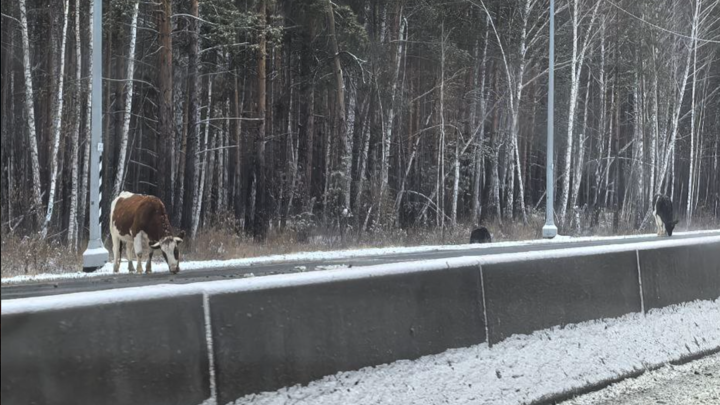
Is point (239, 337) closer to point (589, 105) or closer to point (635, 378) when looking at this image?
point (635, 378)

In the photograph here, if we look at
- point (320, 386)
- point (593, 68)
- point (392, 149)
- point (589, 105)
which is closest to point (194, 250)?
point (320, 386)

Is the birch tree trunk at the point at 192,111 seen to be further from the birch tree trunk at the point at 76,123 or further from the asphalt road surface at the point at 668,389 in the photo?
the asphalt road surface at the point at 668,389

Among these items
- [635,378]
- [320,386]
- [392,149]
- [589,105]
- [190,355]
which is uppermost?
[589,105]

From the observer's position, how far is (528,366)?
17.4 ft

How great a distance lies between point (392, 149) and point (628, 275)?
1140 inches

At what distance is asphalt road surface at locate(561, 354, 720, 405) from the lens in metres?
5.52

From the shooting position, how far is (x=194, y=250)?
18.2 m

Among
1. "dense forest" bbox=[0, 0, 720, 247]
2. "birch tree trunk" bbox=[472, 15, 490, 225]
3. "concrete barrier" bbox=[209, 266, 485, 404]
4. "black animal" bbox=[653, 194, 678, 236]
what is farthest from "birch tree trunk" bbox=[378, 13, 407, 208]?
"concrete barrier" bbox=[209, 266, 485, 404]

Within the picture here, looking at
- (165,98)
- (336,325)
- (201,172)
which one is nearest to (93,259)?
(165,98)

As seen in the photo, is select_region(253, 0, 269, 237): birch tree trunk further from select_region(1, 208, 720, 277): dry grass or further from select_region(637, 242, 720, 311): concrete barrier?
select_region(637, 242, 720, 311): concrete barrier

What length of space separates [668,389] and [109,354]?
456cm

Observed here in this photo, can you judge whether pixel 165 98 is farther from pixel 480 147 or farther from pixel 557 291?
pixel 480 147

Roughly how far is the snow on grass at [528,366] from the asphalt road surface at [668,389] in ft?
0.34

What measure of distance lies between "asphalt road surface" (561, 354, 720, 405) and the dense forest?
14.5 meters
